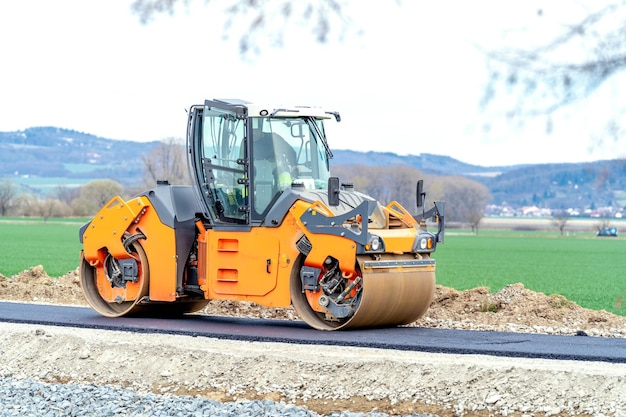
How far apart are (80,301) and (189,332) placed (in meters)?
7.39

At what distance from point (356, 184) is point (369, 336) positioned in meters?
38.0

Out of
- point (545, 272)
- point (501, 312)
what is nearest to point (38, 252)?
point (545, 272)

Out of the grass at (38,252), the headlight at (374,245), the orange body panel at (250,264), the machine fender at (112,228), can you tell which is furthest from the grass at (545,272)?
the grass at (38,252)

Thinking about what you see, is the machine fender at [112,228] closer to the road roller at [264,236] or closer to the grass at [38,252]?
the road roller at [264,236]

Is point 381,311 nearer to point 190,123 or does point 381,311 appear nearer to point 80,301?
point 190,123

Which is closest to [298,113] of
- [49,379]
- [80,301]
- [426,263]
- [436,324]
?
[426,263]

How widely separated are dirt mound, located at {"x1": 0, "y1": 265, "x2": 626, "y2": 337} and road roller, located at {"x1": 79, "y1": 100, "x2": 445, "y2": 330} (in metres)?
1.96

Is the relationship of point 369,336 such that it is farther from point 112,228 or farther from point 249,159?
point 112,228

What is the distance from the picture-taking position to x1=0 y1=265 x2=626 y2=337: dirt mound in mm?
16734

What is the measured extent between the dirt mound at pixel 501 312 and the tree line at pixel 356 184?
29.5 m

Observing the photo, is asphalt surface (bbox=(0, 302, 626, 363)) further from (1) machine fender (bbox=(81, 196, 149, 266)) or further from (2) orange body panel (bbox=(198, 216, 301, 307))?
(1) machine fender (bbox=(81, 196, 149, 266))

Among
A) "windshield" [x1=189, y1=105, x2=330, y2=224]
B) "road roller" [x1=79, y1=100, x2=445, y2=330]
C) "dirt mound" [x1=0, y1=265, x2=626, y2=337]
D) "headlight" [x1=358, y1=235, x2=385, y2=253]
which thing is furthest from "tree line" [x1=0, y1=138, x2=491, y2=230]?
"headlight" [x1=358, y1=235, x2=385, y2=253]

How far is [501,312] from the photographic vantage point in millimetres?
18422

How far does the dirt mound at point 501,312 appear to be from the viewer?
16734 millimetres
